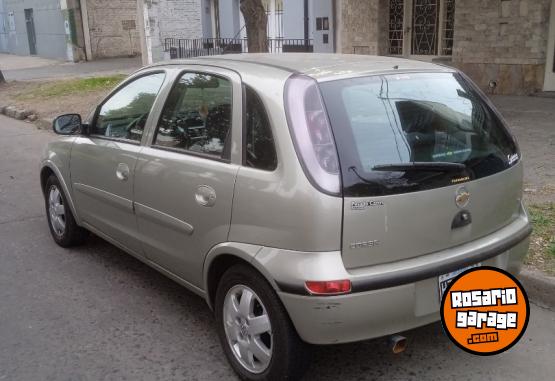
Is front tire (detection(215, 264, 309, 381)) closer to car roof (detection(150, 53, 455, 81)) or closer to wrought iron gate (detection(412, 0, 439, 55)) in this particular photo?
car roof (detection(150, 53, 455, 81))

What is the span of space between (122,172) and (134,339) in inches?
44.2

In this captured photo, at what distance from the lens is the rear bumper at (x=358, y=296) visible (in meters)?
2.74

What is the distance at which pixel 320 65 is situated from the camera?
328cm

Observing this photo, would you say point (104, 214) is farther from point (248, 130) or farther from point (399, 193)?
point (399, 193)

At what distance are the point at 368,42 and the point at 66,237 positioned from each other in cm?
1153

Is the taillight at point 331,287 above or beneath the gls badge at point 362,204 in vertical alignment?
beneath

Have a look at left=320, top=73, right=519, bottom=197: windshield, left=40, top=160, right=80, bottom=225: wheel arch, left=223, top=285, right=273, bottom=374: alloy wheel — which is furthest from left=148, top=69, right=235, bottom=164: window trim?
left=40, top=160, right=80, bottom=225: wheel arch

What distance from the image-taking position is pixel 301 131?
2.87 m

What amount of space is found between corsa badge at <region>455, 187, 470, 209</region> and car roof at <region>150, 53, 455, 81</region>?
756mm

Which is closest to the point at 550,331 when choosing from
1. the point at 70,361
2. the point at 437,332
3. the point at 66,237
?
the point at 437,332

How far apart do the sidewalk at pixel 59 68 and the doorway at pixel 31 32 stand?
6.27ft

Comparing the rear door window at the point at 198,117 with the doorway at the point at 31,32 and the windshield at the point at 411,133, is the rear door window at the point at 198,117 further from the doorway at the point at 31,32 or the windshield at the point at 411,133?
the doorway at the point at 31,32

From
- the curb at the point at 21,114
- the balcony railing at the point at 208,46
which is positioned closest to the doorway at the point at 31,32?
the balcony railing at the point at 208,46

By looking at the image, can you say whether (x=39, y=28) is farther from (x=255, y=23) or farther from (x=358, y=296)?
(x=358, y=296)
